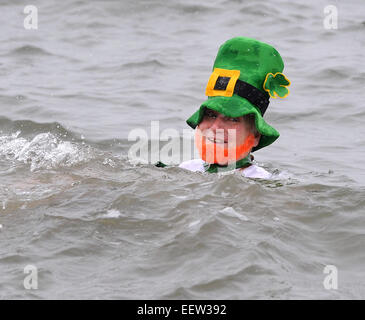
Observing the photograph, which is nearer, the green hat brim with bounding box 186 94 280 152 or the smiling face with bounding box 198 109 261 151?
the green hat brim with bounding box 186 94 280 152

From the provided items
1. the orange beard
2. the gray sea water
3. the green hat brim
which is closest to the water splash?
the gray sea water

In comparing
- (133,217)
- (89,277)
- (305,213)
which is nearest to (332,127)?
(305,213)

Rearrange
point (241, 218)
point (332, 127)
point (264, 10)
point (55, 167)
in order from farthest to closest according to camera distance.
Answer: point (264, 10) < point (332, 127) < point (55, 167) < point (241, 218)

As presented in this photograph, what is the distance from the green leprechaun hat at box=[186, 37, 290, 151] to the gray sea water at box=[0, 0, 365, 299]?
0.52 m

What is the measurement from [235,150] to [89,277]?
2.08m

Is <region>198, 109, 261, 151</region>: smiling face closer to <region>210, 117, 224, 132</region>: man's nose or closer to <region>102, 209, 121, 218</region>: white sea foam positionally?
<region>210, 117, 224, 132</region>: man's nose

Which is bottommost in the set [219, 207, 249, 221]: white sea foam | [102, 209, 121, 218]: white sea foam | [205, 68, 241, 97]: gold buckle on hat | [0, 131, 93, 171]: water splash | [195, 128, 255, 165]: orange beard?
[0, 131, 93, 171]: water splash

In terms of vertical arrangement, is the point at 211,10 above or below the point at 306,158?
above

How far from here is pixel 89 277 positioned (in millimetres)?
4391

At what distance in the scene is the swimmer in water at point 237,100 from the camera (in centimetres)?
599

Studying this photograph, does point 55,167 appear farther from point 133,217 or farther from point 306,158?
point 306,158

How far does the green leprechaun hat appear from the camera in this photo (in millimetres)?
5973

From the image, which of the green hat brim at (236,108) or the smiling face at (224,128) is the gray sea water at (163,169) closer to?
the smiling face at (224,128)
